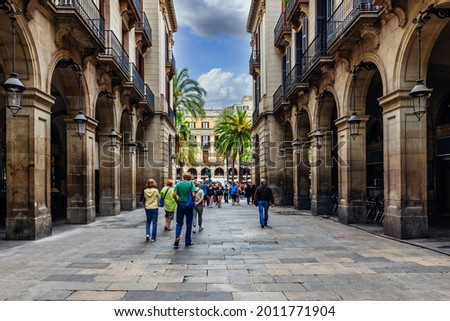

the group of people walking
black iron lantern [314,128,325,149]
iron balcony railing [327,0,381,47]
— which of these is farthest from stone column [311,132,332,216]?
the group of people walking

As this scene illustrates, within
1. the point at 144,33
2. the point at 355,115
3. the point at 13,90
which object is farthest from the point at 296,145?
the point at 13,90

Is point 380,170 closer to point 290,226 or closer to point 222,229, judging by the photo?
point 290,226

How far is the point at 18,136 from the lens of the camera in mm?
10680

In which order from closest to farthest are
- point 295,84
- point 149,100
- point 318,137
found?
1. point 318,137
2. point 295,84
3. point 149,100

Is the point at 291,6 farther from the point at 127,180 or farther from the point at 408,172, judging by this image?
the point at 408,172

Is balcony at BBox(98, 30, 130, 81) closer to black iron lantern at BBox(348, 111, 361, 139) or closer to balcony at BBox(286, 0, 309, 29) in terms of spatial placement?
balcony at BBox(286, 0, 309, 29)

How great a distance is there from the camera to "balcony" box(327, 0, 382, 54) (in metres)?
11.4

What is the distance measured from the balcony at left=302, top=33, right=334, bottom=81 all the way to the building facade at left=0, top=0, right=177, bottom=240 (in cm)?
Answer: 815

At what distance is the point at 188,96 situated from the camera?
3950 centimetres

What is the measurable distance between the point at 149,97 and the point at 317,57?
12638 millimetres

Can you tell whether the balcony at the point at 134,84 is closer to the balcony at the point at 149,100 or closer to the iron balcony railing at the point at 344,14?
the balcony at the point at 149,100

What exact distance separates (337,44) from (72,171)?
1054cm

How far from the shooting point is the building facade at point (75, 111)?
1064 centimetres
